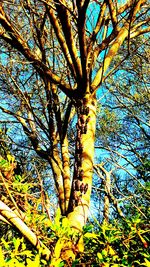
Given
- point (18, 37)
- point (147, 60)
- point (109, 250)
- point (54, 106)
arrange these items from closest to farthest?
point (109, 250) → point (18, 37) → point (54, 106) → point (147, 60)

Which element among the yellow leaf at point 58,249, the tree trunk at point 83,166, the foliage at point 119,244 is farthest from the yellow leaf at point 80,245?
the tree trunk at point 83,166

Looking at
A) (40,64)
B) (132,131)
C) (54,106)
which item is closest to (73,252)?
(40,64)

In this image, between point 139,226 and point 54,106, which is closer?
point 139,226

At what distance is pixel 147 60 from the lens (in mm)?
6707

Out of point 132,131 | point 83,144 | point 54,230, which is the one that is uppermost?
point 132,131

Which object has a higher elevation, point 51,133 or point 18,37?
Result: point 18,37

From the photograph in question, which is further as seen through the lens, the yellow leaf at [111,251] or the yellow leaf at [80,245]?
the yellow leaf at [80,245]

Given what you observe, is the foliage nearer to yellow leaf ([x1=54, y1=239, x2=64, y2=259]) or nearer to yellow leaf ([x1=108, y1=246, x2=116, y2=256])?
yellow leaf ([x1=108, y1=246, x2=116, y2=256])

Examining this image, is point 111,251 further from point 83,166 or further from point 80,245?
point 83,166

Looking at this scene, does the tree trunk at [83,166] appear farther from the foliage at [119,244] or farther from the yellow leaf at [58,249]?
the yellow leaf at [58,249]

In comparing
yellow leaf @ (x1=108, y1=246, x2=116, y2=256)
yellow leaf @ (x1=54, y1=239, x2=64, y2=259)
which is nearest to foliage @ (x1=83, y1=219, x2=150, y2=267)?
yellow leaf @ (x1=108, y1=246, x2=116, y2=256)

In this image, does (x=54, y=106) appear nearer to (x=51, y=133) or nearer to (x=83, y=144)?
(x=51, y=133)

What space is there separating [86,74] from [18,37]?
77 centimetres

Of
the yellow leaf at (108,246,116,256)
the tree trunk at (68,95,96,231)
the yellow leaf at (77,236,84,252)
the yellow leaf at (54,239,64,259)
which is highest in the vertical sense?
the tree trunk at (68,95,96,231)
